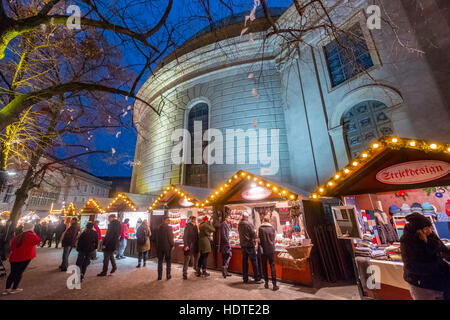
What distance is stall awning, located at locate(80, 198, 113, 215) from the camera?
13.0 meters

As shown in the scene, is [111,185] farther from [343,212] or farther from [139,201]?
[343,212]

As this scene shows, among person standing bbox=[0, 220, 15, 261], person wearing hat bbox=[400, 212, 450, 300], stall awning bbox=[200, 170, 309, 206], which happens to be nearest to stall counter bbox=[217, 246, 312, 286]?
stall awning bbox=[200, 170, 309, 206]

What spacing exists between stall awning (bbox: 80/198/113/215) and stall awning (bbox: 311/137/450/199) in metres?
13.7

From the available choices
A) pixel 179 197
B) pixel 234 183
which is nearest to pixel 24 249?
pixel 179 197

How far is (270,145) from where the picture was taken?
11.3m

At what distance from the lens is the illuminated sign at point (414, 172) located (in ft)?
12.6

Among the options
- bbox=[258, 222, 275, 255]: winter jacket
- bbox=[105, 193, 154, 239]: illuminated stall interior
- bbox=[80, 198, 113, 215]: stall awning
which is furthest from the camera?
bbox=[80, 198, 113, 215]: stall awning

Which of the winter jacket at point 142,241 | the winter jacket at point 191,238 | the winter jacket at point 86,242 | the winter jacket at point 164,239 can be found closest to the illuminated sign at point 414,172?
the winter jacket at point 191,238

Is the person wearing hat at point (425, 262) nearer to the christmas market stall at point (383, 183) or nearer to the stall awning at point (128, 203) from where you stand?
the christmas market stall at point (383, 183)

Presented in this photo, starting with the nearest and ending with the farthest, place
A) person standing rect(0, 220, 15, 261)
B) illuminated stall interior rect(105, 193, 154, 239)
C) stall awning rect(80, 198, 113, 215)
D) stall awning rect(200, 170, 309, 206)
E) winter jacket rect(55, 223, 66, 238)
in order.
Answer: stall awning rect(200, 170, 309, 206), person standing rect(0, 220, 15, 261), illuminated stall interior rect(105, 193, 154, 239), stall awning rect(80, 198, 113, 215), winter jacket rect(55, 223, 66, 238)

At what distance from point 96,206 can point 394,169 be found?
16.1 meters

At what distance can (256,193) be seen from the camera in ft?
23.5

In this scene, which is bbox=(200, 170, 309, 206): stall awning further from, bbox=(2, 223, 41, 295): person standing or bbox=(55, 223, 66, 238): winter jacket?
bbox=(55, 223, 66, 238): winter jacket

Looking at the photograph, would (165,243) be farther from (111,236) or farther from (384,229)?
(384,229)
